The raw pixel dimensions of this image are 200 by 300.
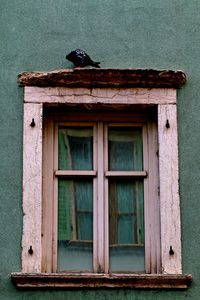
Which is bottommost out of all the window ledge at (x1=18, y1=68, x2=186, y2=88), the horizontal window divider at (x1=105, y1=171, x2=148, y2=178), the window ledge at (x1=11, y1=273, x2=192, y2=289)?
the window ledge at (x1=11, y1=273, x2=192, y2=289)

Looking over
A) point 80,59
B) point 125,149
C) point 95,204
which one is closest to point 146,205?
point 95,204

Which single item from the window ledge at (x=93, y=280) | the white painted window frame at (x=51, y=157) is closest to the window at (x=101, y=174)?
the white painted window frame at (x=51, y=157)

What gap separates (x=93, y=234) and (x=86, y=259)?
0.23 meters

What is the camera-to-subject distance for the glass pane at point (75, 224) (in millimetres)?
8430

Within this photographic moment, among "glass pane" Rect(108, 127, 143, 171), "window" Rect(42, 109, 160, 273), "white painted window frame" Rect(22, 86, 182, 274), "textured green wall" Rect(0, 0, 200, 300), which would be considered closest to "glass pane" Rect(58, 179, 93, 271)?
"window" Rect(42, 109, 160, 273)

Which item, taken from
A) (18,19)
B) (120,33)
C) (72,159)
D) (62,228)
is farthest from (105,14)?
(62,228)

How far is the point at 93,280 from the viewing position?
8062 millimetres

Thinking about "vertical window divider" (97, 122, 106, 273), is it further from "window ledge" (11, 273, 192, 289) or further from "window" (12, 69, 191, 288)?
"window ledge" (11, 273, 192, 289)

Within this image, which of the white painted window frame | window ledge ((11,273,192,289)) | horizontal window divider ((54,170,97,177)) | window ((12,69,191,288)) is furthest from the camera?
horizontal window divider ((54,170,97,177))

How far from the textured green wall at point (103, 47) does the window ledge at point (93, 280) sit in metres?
0.52

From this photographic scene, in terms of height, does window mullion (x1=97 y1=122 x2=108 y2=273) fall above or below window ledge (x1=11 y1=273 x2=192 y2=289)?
above

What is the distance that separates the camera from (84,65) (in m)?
8.70

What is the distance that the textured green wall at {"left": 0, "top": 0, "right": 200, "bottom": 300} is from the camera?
27.8 feet

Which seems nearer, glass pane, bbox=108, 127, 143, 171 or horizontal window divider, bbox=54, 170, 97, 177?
horizontal window divider, bbox=54, 170, 97, 177
